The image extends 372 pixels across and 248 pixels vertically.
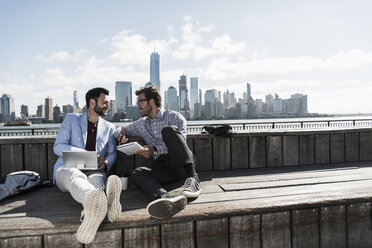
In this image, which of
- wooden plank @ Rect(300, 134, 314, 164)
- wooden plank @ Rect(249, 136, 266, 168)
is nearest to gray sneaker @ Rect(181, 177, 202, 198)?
wooden plank @ Rect(249, 136, 266, 168)

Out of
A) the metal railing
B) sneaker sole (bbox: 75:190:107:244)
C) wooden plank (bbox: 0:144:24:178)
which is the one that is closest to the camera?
sneaker sole (bbox: 75:190:107:244)

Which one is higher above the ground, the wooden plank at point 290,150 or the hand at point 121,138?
the hand at point 121,138

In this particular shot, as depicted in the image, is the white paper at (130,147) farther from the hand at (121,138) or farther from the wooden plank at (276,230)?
the wooden plank at (276,230)

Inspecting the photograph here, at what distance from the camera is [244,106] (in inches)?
1797

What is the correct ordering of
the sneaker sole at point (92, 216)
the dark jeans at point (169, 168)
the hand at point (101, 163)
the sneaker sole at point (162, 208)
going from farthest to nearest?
the hand at point (101, 163) → the dark jeans at point (169, 168) → the sneaker sole at point (162, 208) → the sneaker sole at point (92, 216)

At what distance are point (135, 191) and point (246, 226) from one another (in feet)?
3.53

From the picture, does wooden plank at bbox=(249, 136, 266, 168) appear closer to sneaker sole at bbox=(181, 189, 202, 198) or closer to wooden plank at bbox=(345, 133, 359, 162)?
wooden plank at bbox=(345, 133, 359, 162)

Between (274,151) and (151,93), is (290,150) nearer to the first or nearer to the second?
(274,151)

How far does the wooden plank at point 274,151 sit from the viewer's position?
10.7 feet

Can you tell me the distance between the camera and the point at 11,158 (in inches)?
111

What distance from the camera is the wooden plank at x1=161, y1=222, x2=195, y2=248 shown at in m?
1.65

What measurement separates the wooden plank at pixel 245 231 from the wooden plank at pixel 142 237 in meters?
0.53

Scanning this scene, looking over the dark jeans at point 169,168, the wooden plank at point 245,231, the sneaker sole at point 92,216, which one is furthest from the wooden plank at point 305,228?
the sneaker sole at point 92,216

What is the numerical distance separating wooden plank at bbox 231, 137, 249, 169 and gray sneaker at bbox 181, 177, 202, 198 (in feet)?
4.03
